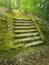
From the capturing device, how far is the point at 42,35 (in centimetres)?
926

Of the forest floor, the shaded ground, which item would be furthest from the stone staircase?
the shaded ground

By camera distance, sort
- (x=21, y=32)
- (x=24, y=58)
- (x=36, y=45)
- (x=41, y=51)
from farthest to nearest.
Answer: (x=21, y=32)
(x=36, y=45)
(x=41, y=51)
(x=24, y=58)

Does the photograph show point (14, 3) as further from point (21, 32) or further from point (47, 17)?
point (21, 32)

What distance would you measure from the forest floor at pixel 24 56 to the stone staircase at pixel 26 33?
1.85 ft

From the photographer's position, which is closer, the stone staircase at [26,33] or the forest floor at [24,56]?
the forest floor at [24,56]

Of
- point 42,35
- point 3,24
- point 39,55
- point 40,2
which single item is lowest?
point 39,55

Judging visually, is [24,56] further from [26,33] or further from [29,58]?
[26,33]

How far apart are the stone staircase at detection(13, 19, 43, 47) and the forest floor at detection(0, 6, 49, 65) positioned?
0.56m

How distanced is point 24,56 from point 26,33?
2.51 m

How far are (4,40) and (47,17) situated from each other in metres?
4.23

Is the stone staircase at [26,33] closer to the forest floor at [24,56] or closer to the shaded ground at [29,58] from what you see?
the forest floor at [24,56]

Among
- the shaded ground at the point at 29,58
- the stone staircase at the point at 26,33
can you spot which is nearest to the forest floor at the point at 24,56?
the shaded ground at the point at 29,58

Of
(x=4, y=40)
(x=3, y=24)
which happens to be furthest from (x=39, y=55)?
(x=3, y=24)

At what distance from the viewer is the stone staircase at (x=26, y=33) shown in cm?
822
